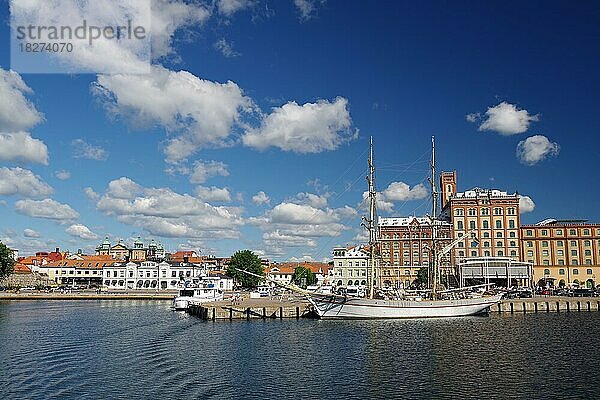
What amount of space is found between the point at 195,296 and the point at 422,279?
66.3 meters

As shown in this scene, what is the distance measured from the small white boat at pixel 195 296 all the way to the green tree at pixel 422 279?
2218 inches

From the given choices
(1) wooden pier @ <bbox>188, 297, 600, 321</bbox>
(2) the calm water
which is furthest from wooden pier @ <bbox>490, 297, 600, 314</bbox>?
(2) the calm water

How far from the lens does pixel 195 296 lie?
348 feet

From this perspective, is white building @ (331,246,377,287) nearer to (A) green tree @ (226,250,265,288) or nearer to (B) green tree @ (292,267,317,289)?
(B) green tree @ (292,267,317,289)

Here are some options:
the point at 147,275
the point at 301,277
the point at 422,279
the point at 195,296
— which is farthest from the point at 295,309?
the point at 147,275

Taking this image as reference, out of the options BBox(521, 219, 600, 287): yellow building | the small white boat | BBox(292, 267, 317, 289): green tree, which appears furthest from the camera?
BBox(292, 267, 317, 289): green tree

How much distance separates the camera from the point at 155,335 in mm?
59406

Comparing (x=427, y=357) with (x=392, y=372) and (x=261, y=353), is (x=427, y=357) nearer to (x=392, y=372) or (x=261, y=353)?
(x=392, y=372)

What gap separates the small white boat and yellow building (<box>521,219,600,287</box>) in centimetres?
8390

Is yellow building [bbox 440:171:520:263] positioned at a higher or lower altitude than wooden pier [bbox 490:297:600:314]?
higher

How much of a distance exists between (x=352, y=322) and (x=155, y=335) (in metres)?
26.1

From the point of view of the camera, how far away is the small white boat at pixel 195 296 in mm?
99500

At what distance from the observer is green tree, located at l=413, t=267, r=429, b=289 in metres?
146

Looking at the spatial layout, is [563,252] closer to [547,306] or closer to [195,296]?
[547,306]
